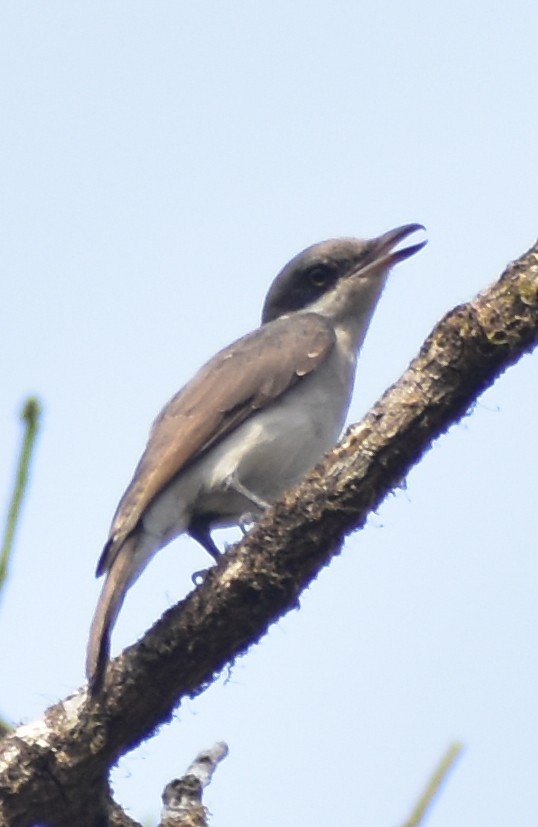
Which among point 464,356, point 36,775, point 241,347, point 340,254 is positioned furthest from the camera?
point 340,254

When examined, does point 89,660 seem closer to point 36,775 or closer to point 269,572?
point 36,775

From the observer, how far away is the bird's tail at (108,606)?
20.2 feet

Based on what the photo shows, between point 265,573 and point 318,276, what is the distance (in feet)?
15.6

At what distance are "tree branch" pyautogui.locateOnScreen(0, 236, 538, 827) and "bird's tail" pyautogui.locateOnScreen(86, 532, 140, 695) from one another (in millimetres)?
74

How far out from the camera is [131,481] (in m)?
8.16

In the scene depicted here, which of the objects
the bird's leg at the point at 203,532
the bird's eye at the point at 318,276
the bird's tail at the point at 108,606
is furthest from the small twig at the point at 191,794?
the bird's eye at the point at 318,276

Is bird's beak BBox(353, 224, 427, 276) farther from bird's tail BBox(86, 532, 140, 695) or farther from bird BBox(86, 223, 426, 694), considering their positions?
bird's tail BBox(86, 532, 140, 695)

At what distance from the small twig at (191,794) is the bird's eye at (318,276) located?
4501 millimetres

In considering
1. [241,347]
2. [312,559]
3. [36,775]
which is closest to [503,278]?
[312,559]

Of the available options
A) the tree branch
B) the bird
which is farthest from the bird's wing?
the tree branch

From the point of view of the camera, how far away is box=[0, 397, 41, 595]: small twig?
416 cm

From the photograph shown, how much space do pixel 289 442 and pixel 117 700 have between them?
2.65 metres

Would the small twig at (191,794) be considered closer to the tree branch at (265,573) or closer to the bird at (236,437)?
the tree branch at (265,573)

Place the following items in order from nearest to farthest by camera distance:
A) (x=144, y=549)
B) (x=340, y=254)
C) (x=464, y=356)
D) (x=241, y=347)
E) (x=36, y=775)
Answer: (x=464, y=356), (x=36, y=775), (x=144, y=549), (x=241, y=347), (x=340, y=254)
